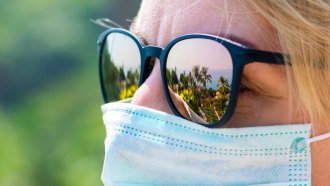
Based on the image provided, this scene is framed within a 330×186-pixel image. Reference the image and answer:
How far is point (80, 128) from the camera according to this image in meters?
9.42

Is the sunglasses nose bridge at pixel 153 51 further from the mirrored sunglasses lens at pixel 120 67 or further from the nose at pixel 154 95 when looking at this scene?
the mirrored sunglasses lens at pixel 120 67

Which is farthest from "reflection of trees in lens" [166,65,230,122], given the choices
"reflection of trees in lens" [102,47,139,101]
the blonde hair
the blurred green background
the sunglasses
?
the blurred green background

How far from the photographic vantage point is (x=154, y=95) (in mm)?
2141

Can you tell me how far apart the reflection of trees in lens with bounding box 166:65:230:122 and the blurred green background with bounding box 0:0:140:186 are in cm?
567

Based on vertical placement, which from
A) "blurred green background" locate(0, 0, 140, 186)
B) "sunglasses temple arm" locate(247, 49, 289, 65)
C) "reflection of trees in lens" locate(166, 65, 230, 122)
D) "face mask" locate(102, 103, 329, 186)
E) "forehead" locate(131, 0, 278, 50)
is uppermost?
"forehead" locate(131, 0, 278, 50)

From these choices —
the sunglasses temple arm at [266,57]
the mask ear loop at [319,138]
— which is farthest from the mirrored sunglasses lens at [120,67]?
the mask ear loop at [319,138]

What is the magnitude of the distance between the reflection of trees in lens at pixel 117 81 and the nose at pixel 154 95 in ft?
0.81

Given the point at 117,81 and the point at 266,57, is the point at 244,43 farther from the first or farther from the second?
the point at 117,81

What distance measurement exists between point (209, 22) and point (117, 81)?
71 centimetres

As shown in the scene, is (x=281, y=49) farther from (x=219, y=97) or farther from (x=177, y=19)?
(x=177, y=19)

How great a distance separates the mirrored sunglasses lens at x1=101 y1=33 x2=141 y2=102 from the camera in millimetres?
2389

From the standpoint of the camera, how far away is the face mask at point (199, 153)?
2.00 m

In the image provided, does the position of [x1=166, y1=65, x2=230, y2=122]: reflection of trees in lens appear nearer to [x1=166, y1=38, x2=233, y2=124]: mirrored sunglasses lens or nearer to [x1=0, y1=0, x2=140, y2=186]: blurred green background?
[x1=166, y1=38, x2=233, y2=124]: mirrored sunglasses lens

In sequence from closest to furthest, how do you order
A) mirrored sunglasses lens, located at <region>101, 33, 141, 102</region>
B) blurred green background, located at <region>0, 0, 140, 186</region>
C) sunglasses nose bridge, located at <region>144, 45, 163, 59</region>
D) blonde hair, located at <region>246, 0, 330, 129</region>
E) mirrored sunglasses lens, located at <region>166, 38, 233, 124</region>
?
blonde hair, located at <region>246, 0, 330, 129</region>, mirrored sunglasses lens, located at <region>166, 38, 233, 124</region>, sunglasses nose bridge, located at <region>144, 45, 163, 59</region>, mirrored sunglasses lens, located at <region>101, 33, 141, 102</region>, blurred green background, located at <region>0, 0, 140, 186</region>
